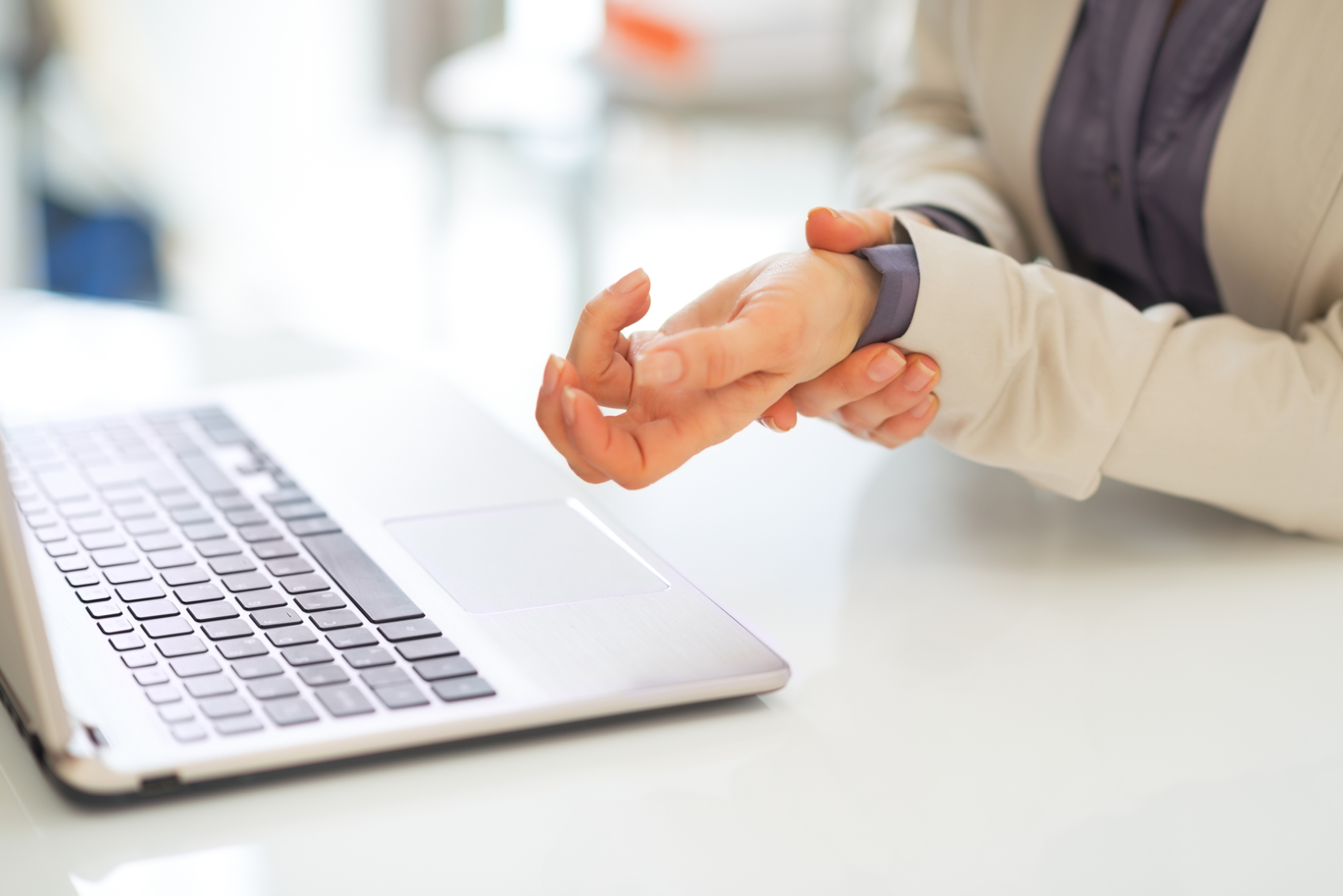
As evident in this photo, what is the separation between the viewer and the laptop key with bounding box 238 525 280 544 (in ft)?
1.84

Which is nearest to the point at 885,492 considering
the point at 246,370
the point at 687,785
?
the point at 687,785

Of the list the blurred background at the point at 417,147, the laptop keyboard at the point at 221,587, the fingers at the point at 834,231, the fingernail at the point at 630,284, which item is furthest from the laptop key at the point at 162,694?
the blurred background at the point at 417,147

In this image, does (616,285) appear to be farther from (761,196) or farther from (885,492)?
(761,196)

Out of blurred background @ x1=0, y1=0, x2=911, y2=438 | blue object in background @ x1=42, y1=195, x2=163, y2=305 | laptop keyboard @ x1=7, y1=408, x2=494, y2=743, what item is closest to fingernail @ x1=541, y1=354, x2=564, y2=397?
laptop keyboard @ x1=7, y1=408, x2=494, y2=743

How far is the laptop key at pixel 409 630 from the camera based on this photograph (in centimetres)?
47

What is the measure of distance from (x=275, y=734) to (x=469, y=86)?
4.21 m

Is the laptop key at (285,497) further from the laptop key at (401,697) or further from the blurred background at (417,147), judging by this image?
the blurred background at (417,147)

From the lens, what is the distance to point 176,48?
3.49m

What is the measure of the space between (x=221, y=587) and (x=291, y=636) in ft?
0.21

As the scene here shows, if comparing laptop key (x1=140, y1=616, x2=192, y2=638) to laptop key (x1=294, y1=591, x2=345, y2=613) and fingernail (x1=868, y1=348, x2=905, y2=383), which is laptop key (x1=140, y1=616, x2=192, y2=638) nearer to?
laptop key (x1=294, y1=591, x2=345, y2=613)

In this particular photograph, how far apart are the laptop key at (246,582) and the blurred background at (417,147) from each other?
0.65 meters

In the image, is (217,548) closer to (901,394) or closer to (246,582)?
(246,582)

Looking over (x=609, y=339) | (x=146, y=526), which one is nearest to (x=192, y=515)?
(x=146, y=526)

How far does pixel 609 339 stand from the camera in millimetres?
537
